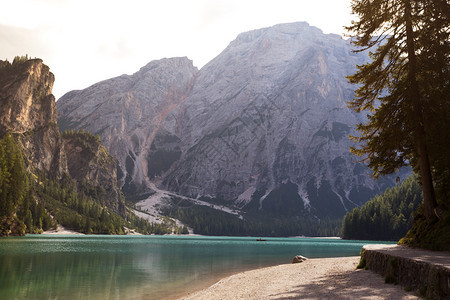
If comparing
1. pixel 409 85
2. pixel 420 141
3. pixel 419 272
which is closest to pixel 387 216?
pixel 420 141

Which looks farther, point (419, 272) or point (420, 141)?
point (420, 141)

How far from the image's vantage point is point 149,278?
36.7 metres

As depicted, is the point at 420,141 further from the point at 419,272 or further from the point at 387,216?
the point at 387,216

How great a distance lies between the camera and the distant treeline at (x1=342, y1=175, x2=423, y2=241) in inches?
6634

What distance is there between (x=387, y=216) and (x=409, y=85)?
162491mm

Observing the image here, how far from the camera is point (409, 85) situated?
94.8 ft

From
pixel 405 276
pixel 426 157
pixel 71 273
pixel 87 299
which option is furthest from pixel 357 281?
pixel 71 273

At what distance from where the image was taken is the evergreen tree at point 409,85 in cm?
2823

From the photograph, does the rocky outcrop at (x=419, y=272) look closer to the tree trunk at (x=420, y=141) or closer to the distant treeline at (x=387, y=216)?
the tree trunk at (x=420, y=141)

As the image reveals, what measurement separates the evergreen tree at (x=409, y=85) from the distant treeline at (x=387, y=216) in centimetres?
15038

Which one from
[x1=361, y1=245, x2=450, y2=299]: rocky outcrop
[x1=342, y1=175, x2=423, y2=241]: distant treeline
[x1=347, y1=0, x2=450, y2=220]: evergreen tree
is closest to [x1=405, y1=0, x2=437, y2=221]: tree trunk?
[x1=347, y1=0, x2=450, y2=220]: evergreen tree

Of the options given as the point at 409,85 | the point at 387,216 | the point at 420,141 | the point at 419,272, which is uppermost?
the point at 409,85

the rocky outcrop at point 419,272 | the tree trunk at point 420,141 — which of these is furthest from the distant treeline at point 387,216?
the rocky outcrop at point 419,272

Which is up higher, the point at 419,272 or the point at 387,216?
the point at 387,216
